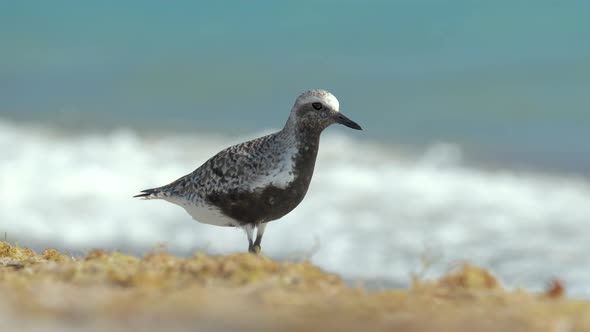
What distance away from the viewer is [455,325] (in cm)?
613

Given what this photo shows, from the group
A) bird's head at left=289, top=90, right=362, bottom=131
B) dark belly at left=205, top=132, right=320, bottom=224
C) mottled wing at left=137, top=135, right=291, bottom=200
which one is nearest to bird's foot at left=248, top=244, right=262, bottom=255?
dark belly at left=205, top=132, right=320, bottom=224

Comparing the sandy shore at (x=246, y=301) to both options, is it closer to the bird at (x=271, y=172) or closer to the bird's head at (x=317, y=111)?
the bird at (x=271, y=172)

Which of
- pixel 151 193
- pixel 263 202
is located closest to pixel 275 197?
pixel 263 202

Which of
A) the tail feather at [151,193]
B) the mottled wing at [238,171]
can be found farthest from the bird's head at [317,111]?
the tail feather at [151,193]

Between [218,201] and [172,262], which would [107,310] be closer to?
[172,262]

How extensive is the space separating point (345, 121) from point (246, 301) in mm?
6249

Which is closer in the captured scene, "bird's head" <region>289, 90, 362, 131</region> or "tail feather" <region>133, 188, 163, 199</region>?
"bird's head" <region>289, 90, 362, 131</region>

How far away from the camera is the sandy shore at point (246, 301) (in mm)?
5969

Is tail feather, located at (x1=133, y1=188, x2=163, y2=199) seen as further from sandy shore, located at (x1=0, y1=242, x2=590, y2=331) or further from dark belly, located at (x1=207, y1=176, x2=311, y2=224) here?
sandy shore, located at (x1=0, y1=242, x2=590, y2=331)

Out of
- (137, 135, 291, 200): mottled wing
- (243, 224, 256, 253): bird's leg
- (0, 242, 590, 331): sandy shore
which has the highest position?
(137, 135, 291, 200): mottled wing

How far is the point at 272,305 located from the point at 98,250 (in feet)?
14.6

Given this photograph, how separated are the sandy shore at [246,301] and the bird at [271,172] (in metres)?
2.90

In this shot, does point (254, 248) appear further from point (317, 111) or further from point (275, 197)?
point (317, 111)

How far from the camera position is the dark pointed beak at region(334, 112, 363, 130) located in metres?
12.6
